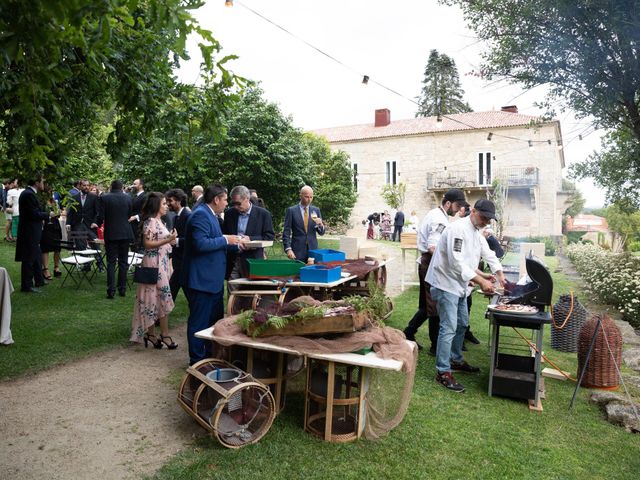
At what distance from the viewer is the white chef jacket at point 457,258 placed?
475 centimetres

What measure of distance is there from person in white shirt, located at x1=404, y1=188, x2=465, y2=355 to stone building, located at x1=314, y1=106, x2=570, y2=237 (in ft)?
81.1

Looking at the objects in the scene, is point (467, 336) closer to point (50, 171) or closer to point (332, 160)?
point (50, 171)

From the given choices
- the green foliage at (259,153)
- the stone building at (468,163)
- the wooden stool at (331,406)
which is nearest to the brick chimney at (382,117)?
the stone building at (468,163)

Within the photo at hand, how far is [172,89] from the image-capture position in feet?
13.8

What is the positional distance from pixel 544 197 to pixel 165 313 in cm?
3060

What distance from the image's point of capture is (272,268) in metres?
5.36

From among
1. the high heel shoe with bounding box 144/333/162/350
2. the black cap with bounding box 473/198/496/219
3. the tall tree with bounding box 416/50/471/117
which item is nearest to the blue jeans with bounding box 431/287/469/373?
the black cap with bounding box 473/198/496/219

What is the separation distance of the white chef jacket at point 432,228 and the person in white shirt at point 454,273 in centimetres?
109

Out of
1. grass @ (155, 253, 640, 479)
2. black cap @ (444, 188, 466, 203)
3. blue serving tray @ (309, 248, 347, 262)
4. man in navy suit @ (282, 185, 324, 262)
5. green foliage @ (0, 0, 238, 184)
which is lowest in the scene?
grass @ (155, 253, 640, 479)

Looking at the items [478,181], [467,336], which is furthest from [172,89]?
[478,181]

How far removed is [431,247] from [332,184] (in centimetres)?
1987

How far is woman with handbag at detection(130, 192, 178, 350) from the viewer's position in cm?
555

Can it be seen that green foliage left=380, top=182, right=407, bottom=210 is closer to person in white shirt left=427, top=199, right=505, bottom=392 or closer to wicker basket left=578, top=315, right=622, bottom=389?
wicker basket left=578, top=315, right=622, bottom=389

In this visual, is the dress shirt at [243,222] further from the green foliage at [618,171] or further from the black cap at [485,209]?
the green foliage at [618,171]
